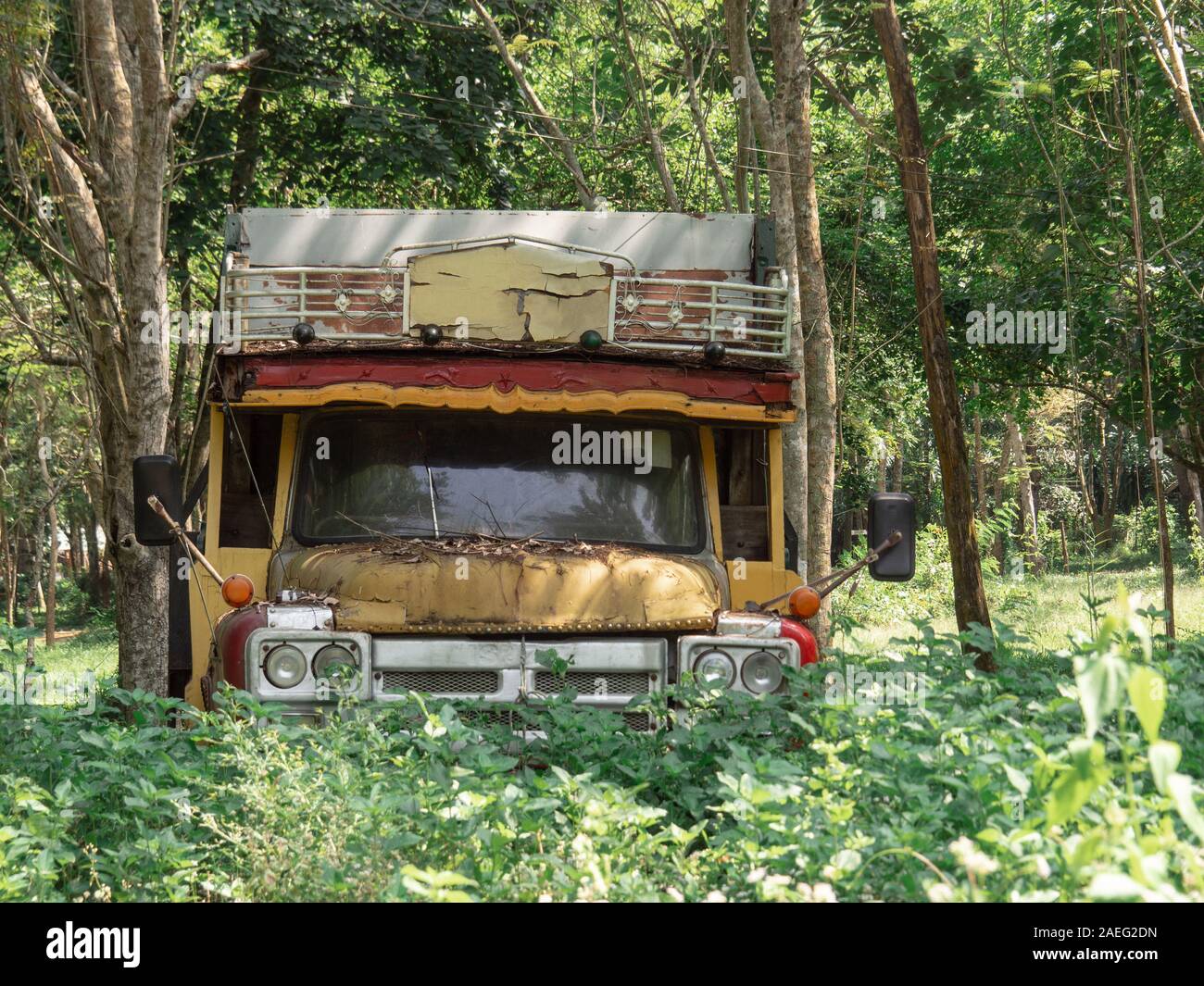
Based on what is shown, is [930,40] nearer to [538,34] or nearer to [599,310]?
[538,34]

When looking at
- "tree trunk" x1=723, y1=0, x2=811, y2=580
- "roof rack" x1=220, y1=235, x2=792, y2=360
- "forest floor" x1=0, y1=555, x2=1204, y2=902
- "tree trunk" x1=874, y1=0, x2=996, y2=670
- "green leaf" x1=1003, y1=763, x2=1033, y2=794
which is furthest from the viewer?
"tree trunk" x1=723, y1=0, x2=811, y2=580

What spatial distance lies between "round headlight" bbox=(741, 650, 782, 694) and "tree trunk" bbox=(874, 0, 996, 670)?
16.8 ft

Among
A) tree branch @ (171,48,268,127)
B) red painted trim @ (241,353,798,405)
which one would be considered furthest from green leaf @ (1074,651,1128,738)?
tree branch @ (171,48,268,127)

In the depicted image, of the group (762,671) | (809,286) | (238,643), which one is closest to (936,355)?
(809,286)

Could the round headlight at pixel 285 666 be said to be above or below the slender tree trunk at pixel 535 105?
below

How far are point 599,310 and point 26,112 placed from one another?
619 cm

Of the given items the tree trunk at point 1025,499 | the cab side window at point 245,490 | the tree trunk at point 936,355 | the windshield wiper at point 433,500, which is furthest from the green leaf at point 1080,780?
the tree trunk at point 1025,499

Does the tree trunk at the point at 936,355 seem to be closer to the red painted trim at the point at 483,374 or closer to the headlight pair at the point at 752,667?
the red painted trim at the point at 483,374

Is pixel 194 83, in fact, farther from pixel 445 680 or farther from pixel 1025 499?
pixel 1025 499

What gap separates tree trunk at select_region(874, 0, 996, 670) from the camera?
11.3m

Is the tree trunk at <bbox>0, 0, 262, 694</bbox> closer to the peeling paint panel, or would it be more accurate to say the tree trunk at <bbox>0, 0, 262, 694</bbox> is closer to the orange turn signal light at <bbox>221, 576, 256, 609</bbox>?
the peeling paint panel

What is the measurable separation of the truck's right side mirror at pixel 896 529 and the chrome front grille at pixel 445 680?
2.17 metres

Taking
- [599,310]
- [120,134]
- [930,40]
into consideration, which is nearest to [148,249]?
[120,134]

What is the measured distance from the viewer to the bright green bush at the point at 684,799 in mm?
3305
